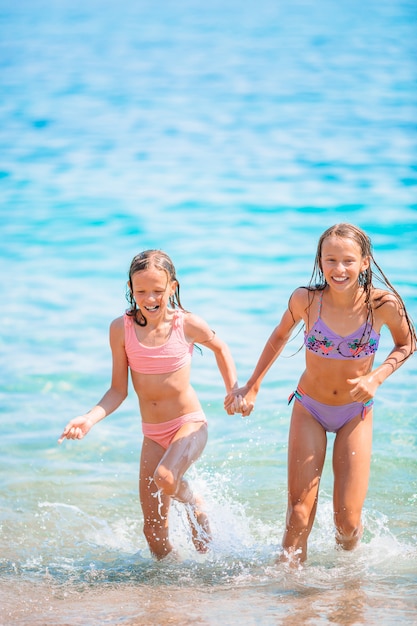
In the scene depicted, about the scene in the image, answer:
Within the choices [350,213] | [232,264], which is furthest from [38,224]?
[350,213]

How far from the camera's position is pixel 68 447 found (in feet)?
24.6

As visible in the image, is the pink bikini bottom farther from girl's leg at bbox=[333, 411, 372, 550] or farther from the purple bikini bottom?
girl's leg at bbox=[333, 411, 372, 550]

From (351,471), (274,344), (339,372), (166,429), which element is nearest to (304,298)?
(274,344)

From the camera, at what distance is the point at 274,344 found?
518 centimetres

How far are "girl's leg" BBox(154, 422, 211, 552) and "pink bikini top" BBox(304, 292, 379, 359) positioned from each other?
823 mm

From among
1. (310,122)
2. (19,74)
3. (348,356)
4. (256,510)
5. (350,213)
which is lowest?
(256,510)

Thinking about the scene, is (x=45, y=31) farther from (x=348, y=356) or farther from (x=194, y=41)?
(x=348, y=356)

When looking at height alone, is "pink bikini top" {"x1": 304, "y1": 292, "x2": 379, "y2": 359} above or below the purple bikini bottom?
above

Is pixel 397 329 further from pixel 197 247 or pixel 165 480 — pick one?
pixel 197 247

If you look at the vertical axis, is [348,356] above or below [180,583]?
above

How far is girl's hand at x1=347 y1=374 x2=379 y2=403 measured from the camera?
464cm

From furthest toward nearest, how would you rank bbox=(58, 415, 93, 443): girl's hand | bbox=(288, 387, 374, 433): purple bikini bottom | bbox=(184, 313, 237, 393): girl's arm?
bbox=(184, 313, 237, 393): girl's arm → bbox=(288, 387, 374, 433): purple bikini bottom → bbox=(58, 415, 93, 443): girl's hand

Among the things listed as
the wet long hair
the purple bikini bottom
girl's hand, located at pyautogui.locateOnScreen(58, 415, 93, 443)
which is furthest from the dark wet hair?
the purple bikini bottom

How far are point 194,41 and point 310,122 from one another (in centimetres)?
723
